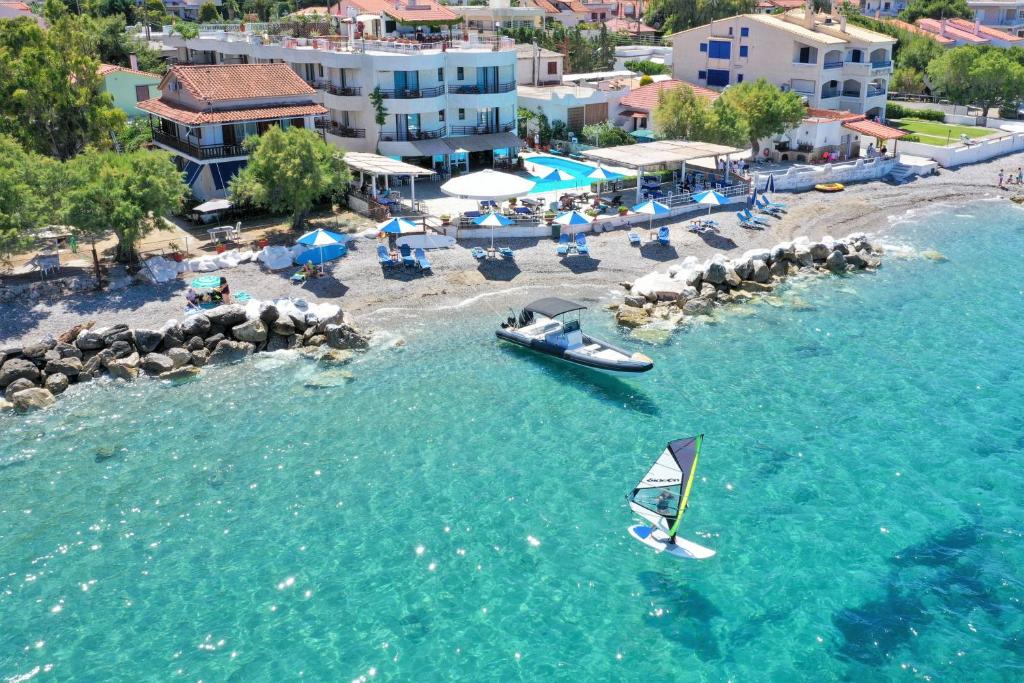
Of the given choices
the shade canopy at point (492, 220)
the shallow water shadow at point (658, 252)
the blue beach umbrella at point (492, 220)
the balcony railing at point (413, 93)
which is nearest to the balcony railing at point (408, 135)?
the balcony railing at point (413, 93)

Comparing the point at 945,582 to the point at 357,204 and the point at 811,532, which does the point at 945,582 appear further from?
the point at 357,204

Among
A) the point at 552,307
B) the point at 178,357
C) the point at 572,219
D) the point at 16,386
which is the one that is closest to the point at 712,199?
the point at 572,219

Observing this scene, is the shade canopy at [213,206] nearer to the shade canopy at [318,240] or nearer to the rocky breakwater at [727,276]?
the shade canopy at [318,240]

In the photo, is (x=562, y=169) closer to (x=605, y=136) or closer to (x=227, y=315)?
(x=605, y=136)

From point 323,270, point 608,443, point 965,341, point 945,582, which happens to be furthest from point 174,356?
point 965,341

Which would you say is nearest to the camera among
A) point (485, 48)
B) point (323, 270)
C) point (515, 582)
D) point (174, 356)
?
point (515, 582)
